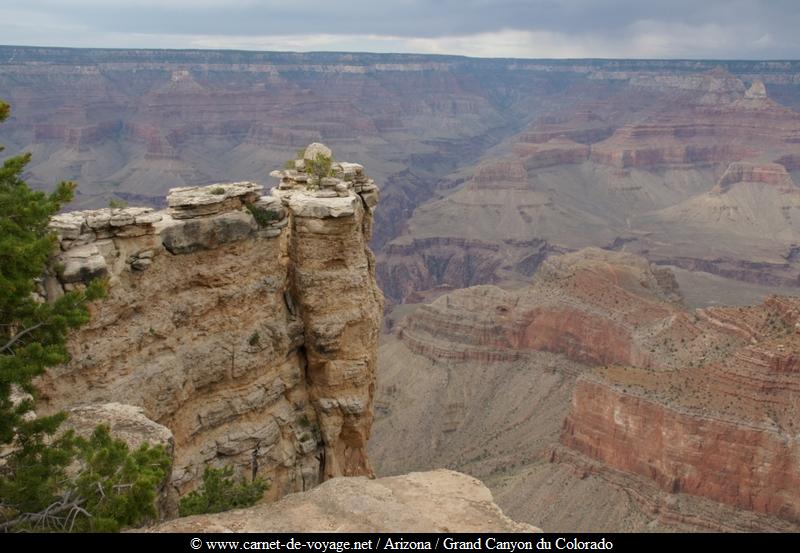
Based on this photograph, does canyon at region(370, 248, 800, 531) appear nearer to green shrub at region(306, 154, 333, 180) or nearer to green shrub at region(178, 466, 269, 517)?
green shrub at region(306, 154, 333, 180)

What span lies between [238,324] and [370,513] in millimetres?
8073

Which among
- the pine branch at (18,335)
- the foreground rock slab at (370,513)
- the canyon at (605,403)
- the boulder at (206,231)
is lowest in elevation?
the canyon at (605,403)

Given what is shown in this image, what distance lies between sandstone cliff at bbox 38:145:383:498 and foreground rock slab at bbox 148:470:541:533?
4.97m

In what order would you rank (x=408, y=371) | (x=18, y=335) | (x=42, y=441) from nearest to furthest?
(x=18, y=335) → (x=42, y=441) → (x=408, y=371)

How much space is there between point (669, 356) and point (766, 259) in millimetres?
90320

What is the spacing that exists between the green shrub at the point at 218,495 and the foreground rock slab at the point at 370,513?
2.60 metres

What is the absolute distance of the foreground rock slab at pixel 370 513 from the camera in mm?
14719

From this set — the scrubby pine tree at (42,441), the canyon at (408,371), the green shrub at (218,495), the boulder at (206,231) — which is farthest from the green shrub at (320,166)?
the green shrub at (218,495)

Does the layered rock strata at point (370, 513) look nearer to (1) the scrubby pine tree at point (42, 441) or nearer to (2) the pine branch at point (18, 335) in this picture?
(1) the scrubby pine tree at point (42, 441)

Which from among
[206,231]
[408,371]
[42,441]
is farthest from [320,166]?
[408,371]

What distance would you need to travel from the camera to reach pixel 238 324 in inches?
846

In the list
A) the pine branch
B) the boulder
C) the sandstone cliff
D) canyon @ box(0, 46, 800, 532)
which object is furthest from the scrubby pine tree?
the boulder
